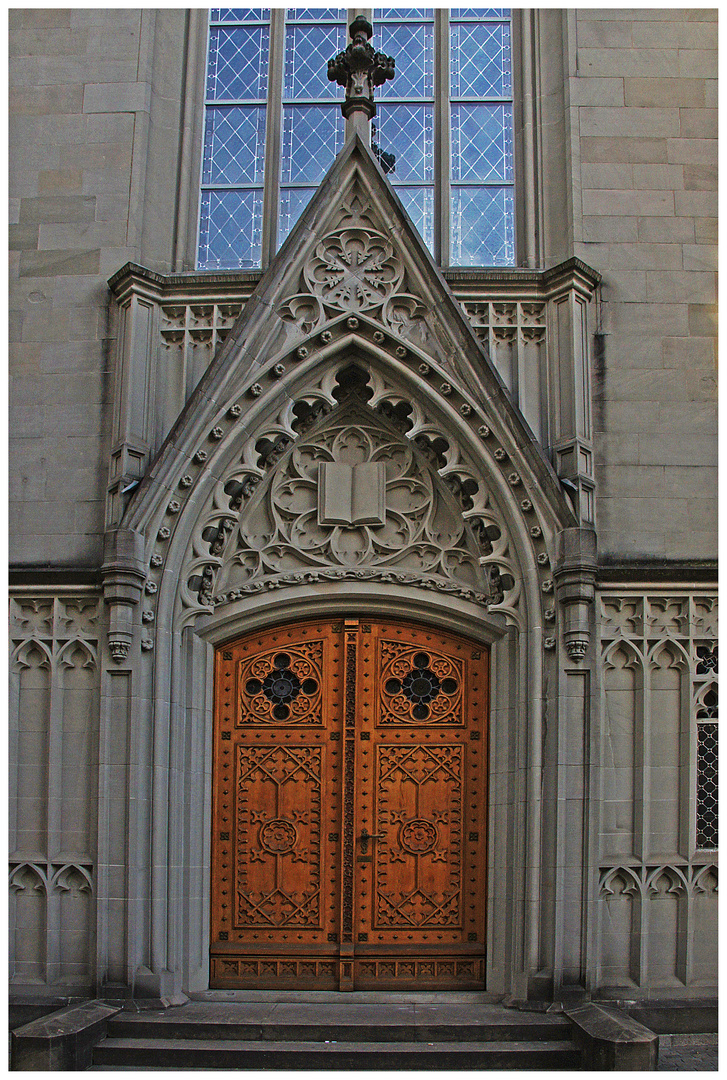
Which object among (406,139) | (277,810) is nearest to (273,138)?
(406,139)

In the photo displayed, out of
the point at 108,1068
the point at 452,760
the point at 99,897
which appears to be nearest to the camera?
the point at 108,1068

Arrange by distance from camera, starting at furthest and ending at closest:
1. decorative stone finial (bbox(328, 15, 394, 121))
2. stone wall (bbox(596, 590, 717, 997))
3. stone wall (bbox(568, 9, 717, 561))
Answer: decorative stone finial (bbox(328, 15, 394, 121)) < stone wall (bbox(568, 9, 717, 561)) < stone wall (bbox(596, 590, 717, 997))

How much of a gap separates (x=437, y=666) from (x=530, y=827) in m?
1.43

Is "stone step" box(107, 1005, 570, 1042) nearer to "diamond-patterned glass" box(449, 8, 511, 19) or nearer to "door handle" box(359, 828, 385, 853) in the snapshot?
"door handle" box(359, 828, 385, 853)

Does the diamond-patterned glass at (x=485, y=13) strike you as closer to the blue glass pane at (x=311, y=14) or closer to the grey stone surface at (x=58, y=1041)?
the blue glass pane at (x=311, y=14)

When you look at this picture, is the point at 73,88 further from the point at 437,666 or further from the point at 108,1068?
the point at 108,1068

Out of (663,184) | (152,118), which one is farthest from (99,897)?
(663,184)

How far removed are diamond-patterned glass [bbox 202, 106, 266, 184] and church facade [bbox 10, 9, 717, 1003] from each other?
711mm

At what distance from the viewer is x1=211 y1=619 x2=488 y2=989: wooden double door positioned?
24.7ft

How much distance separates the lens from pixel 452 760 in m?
7.75

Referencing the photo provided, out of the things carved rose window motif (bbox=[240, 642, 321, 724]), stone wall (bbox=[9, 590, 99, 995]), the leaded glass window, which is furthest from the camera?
the leaded glass window

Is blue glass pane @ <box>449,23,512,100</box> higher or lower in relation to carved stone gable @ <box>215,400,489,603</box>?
higher

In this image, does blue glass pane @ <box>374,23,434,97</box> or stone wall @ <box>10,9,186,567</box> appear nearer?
stone wall @ <box>10,9,186,567</box>

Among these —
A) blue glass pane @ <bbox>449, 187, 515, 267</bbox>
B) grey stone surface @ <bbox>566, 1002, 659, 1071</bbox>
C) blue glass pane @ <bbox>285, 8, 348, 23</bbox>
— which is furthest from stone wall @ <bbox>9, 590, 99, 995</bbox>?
blue glass pane @ <bbox>285, 8, 348, 23</bbox>
